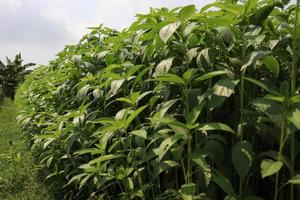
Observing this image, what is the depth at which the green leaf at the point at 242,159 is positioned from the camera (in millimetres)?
1712

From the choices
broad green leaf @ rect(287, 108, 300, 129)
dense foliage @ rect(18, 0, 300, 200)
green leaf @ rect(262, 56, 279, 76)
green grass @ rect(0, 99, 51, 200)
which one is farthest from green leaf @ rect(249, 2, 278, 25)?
green grass @ rect(0, 99, 51, 200)

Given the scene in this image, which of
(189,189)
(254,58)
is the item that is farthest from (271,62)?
(189,189)

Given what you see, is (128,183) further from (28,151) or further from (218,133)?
(28,151)

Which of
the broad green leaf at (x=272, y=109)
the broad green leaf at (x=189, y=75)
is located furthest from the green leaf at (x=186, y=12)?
the broad green leaf at (x=272, y=109)

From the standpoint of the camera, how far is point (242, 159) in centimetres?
173

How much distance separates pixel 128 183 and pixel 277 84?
913mm

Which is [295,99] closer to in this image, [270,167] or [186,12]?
[270,167]

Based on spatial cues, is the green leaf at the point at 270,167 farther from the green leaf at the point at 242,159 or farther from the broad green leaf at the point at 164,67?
the broad green leaf at the point at 164,67

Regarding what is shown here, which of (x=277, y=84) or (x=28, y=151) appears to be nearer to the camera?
(x=277, y=84)

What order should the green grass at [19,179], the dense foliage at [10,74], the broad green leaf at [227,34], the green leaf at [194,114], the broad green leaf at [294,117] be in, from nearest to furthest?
the broad green leaf at [294,117] < the green leaf at [194,114] < the broad green leaf at [227,34] < the green grass at [19,179] < the dense foliage at [10,74]

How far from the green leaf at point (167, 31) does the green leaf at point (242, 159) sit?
514 millimetres

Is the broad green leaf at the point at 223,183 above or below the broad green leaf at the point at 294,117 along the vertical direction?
below

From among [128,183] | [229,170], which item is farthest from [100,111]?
[229,170]

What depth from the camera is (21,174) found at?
16.9 ft
